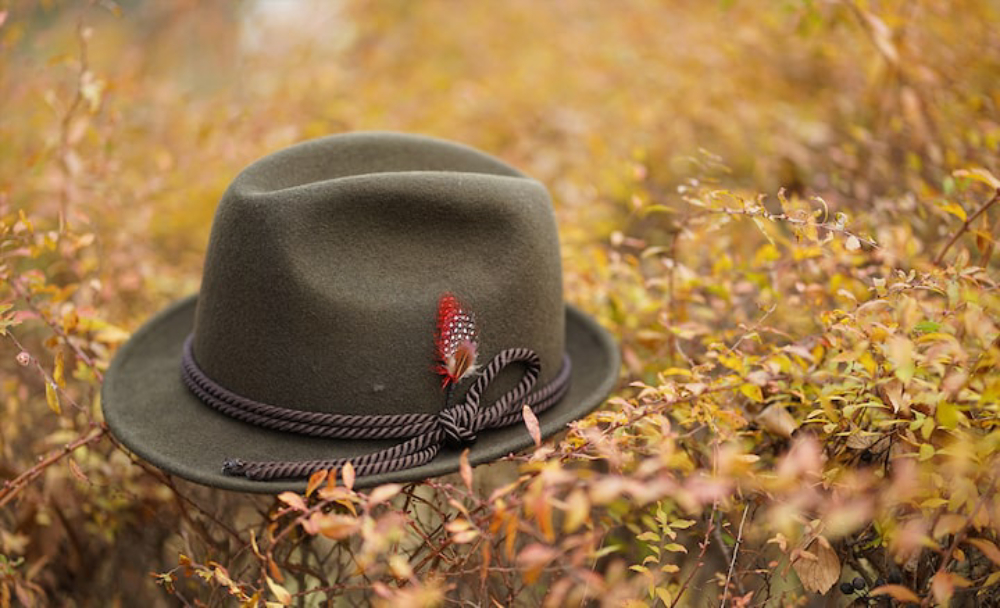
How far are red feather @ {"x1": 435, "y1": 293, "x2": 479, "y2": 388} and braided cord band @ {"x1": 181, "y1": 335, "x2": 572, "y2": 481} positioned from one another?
0.05 meters

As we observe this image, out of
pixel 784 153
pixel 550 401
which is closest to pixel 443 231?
pixel 550 401

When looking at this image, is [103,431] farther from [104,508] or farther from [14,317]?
[104,508]

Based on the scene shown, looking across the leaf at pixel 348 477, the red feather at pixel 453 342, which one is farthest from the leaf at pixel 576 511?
the red feather at pixel 453 342

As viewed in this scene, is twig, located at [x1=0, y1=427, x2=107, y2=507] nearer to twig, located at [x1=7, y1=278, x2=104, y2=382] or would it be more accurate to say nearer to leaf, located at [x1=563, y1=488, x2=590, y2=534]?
twig, located at [x1=7, y1=278, x2=104, y2=382]

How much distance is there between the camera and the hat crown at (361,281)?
1284mm

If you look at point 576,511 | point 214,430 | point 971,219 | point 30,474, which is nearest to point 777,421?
point 971,219

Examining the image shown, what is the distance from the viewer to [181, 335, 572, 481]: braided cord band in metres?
1.24

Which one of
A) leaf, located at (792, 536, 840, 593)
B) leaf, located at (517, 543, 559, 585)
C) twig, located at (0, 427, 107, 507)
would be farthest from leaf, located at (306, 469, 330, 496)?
leaf, located at (792, 536, 840, 593)

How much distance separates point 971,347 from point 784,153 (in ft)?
5.79

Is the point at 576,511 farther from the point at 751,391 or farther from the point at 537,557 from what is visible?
the point at 751,391

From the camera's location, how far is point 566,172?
3328 mm

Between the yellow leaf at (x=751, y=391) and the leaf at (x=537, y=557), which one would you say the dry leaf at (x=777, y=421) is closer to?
the yellow leaf at (x=751, y=391)

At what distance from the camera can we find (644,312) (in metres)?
1.92

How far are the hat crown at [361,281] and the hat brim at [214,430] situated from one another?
3.0 inches
